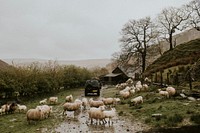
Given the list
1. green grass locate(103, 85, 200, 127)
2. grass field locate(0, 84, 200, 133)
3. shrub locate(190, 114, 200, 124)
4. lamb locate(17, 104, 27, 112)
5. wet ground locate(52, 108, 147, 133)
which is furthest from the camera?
lamb locate(17, 104, 27, 112)

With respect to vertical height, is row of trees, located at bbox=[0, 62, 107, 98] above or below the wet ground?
above

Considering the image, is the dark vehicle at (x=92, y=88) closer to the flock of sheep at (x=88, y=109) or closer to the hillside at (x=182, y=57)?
the flock of sheep at (x=88, y=109)

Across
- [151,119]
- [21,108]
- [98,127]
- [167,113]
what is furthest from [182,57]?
[98,127]

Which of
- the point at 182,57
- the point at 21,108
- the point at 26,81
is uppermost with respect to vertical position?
the point at 182,57

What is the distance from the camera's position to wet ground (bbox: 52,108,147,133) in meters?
13.8

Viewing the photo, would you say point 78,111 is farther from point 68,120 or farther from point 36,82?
point 36,82

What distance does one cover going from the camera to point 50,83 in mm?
37781

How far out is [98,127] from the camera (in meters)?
14.8

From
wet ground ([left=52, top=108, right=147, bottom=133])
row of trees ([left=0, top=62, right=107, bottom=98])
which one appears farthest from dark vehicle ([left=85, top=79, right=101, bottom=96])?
wet ground ([left=52, top=108, right=147, bottom=133])

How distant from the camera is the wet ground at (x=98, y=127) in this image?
13.8 m

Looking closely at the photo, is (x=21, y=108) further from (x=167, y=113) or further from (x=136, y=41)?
(x=136, y=41)

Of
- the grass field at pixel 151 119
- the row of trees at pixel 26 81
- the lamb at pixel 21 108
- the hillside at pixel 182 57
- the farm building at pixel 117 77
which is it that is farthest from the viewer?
the farm building at pixel 117 77

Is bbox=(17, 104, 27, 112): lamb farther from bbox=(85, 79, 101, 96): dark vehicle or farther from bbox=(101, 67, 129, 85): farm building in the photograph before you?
bbox=(101, 67, 129, 85): farm building

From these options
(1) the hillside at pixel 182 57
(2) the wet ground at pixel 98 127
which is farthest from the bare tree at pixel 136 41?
(2) the wet ground at pixel 98 127
